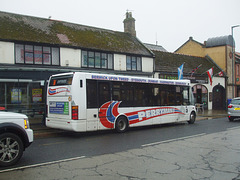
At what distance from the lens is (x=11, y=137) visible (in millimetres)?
6211

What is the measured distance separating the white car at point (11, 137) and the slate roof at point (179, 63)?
20591mm

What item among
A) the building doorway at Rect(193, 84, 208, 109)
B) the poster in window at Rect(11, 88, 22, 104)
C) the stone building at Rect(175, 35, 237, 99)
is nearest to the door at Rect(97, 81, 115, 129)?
the poster in window at Rect(11, 88, 22, 104)

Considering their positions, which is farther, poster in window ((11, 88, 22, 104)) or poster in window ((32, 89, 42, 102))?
poster in window ((32, 89, 42, 102))

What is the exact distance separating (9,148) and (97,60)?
15706 mm

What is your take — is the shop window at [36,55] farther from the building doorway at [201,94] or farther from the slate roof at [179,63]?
the building doorway at [201,94]

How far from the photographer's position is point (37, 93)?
18.5 meters

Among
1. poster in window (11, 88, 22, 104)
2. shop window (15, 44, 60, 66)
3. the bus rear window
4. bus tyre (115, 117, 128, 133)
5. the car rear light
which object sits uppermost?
shop window (15, 44, 60, 66)

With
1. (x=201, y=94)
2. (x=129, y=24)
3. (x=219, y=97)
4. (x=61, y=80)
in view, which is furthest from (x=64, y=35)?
(x=219, y=97)

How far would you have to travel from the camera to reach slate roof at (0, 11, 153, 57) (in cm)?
1822

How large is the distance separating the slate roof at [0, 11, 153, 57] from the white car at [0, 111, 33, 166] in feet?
39.8

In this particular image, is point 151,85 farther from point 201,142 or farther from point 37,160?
point 37,160

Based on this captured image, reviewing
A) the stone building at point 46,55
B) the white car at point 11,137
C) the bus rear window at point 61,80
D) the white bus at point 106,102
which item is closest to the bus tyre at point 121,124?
the white bus at point 106,102

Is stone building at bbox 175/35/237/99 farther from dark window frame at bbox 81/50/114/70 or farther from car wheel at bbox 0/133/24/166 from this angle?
car wheel at bbox 0/133/24/166

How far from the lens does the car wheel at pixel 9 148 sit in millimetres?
6074
